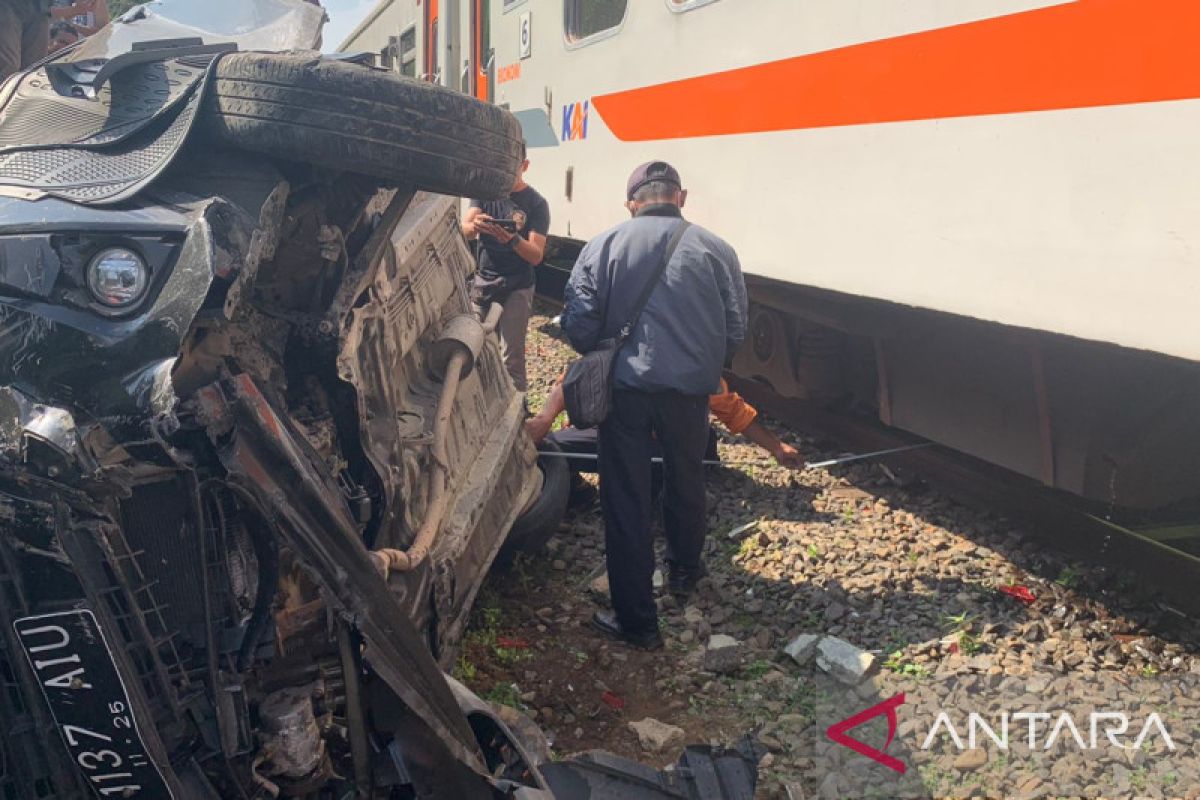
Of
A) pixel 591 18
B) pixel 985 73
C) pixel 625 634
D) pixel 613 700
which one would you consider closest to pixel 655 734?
pixel 613 700

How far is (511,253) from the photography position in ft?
19.4

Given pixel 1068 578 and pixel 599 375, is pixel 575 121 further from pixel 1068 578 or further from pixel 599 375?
pixel 1068 578

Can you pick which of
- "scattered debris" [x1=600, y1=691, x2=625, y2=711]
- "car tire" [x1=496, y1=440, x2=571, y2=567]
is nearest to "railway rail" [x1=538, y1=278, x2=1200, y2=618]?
"car tire" [x1=496, y1=440, x2=571, y2=567]

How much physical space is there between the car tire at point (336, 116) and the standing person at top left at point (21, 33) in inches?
102

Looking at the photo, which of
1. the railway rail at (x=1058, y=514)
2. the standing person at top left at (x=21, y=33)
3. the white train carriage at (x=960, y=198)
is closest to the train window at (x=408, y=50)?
the white train carriage at (x=960, y=198)

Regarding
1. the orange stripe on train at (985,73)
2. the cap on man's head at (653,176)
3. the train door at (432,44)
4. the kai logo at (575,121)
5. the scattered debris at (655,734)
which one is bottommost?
the scattered debris at (655,734)

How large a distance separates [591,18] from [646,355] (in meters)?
3.74

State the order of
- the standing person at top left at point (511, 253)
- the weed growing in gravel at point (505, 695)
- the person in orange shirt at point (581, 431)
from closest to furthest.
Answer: the weed growing in gravel at point (505, 695), the person in orange shirt at point (581, 431), the standing person at top left at point (511, 253)

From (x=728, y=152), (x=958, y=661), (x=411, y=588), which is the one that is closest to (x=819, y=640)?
(x=958, y=661)

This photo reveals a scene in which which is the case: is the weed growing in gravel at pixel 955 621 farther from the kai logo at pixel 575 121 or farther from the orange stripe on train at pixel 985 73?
the kai logo at pixel 575 121

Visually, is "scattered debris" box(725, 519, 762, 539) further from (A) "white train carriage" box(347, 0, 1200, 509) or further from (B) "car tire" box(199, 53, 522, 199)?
(B) "car tire" box(199, 53, 522, 199)

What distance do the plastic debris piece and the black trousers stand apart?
133cm

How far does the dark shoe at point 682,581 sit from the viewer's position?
4.07 metres

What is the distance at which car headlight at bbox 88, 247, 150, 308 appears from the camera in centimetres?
182
